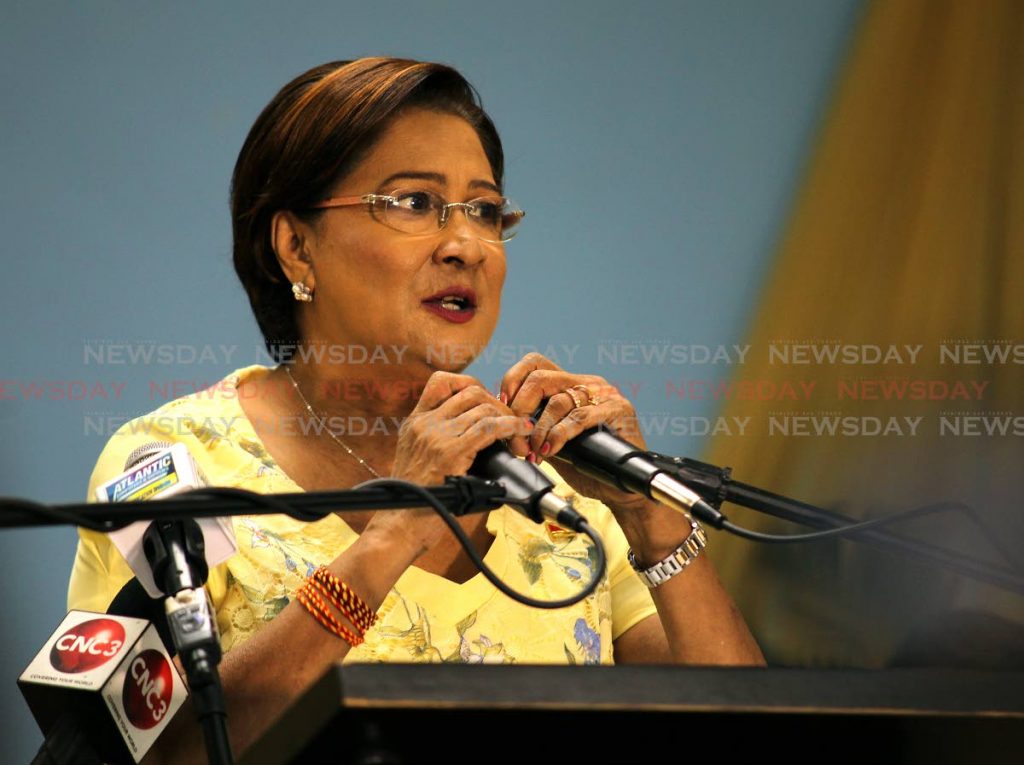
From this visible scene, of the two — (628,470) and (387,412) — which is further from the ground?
(628,470)

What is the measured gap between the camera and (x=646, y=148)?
106 inches

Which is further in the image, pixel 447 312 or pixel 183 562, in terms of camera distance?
pixel 447 312

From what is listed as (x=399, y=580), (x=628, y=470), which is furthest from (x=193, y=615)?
(x=399, y=580)

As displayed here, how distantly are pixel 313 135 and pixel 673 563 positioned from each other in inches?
33.1

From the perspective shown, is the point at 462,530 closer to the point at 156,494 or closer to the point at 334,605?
the point at 156,494

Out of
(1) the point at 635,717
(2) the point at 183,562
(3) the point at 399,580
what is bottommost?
(3) the point at 399,580

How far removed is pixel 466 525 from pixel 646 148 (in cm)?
99

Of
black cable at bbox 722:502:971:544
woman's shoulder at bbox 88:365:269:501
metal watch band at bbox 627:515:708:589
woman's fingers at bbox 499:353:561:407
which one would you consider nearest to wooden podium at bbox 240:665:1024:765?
black cable at bbox 722:502:971:544

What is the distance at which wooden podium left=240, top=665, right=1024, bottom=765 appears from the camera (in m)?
0.83

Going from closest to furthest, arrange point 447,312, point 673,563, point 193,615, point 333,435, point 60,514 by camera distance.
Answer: point 60,514, point 193,615, point 673,563, point 447,312, point 333,435

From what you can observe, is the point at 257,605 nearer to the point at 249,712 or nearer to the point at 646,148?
the point at 249,712

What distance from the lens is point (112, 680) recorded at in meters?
1.37

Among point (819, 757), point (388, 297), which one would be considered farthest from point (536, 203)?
point (819, 757)

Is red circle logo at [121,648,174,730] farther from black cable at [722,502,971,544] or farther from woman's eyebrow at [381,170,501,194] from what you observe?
woman's eyebrow at [381,170,501,194]
